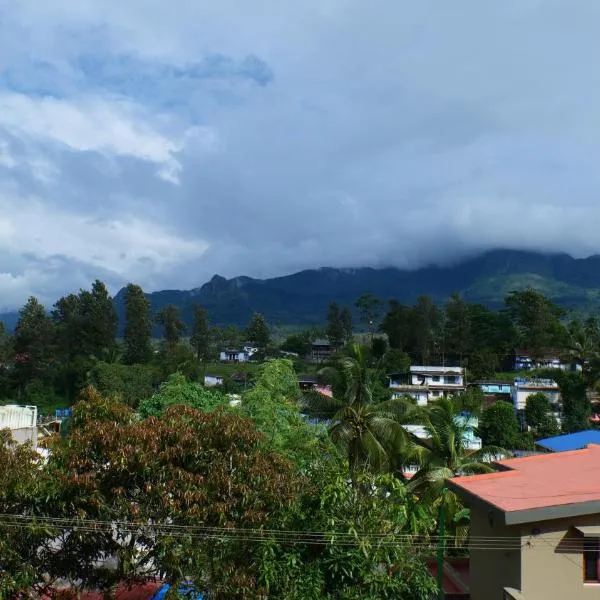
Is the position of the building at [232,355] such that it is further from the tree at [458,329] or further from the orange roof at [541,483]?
the orange roof at [541,483]

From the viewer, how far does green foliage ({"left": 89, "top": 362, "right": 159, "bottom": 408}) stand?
4772 centimetres

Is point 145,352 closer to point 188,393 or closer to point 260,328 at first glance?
point 260,328

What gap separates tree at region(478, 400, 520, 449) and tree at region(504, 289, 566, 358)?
28.1 metres

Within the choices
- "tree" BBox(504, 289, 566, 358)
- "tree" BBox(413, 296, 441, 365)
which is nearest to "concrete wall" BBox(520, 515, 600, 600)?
"tree" BBox(504, 289, 566, 358)

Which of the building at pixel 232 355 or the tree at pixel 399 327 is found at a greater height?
the tree at pixel 399 327

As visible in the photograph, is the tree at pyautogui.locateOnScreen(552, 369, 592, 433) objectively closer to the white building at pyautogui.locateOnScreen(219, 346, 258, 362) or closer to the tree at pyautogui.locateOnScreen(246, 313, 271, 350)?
the tree at pyautogui.locateOnScreen(246, 313, 271, 350)

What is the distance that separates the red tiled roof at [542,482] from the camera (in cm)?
871

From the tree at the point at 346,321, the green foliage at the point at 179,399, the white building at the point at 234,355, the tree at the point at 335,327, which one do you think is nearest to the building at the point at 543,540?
the green foliage at the point at 179,399

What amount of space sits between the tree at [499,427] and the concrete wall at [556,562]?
1241 inches

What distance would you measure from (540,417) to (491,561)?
3582 cm

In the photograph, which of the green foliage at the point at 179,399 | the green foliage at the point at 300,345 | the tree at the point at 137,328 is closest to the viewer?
the green foliage at the point at 179,399

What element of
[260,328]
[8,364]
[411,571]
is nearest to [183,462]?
[411,571]

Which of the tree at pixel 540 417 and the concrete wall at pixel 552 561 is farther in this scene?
the tree at pixel 540 417

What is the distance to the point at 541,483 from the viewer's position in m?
9.87
